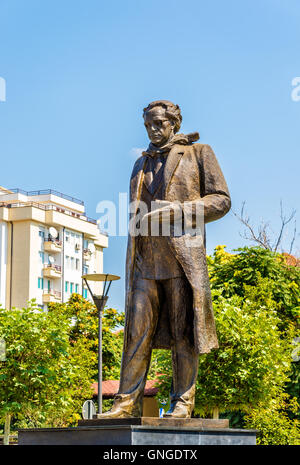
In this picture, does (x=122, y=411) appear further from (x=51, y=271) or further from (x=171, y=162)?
(x=51, y=271)

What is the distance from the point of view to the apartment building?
6203cm

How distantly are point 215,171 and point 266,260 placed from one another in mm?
23031

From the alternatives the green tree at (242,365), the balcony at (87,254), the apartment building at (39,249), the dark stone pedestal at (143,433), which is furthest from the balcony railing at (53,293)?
the dark stone pedestal at (143,433)

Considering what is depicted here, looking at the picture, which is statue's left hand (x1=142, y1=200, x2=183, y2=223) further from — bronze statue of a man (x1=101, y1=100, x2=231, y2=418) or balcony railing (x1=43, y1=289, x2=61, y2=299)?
balcony railing (x1=43, y1=289, x2=61, y2=299)

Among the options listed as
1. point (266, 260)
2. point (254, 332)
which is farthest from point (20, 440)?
point (266, 260)

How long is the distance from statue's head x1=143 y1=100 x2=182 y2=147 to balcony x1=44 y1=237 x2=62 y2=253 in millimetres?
56971

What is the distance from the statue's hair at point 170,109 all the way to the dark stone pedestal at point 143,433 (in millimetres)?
2808

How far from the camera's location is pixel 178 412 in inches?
259

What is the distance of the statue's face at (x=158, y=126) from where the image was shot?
7.38 meters

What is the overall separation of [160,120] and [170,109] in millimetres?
154

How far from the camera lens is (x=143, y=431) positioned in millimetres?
5816

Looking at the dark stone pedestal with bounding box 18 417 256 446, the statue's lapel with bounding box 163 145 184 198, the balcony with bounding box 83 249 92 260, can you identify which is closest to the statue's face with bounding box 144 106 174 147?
the statue's lapel with bounding box 163 145 184 198

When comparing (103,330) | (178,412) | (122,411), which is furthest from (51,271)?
(178,412)

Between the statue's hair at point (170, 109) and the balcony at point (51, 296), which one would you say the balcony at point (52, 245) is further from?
the statue's hair at point (170, 109)
